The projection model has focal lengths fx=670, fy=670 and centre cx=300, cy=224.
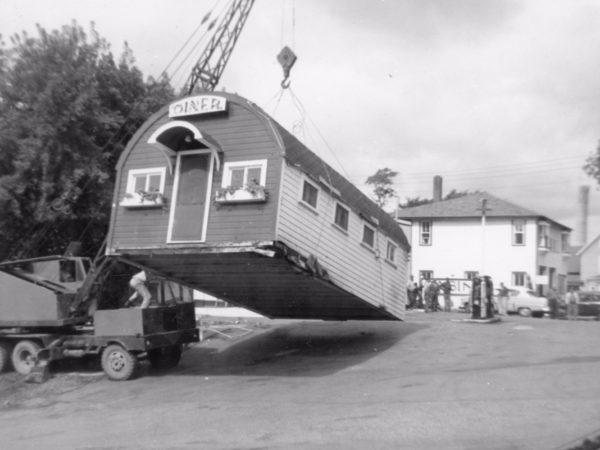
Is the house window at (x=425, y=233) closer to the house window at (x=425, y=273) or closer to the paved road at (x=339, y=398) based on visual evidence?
the house window at (x=425, y=273)

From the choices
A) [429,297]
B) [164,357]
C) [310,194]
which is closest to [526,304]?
[429,297]

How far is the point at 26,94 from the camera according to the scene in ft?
73.7

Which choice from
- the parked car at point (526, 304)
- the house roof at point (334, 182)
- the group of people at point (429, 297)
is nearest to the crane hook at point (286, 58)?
the house roof at point (334, 182)

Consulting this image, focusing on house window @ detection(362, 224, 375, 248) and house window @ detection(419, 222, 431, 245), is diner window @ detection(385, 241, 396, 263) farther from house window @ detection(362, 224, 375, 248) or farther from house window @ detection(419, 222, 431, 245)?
house window @ detection(419, 222, 431, 245)

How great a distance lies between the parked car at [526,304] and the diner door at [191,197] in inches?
961

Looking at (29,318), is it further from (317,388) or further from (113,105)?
(113,105)

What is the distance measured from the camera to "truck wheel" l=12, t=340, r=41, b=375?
55.2 feet

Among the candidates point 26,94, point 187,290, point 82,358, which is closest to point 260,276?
point 187,290

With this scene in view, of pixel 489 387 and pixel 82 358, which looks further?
pixel 82 358

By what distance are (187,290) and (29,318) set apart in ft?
13.1

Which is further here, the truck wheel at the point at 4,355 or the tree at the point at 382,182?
the tree at the point at 382,182

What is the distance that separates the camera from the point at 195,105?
14805 millimetres

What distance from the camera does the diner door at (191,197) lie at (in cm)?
1445

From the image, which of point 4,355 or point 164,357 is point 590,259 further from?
point 4,355
